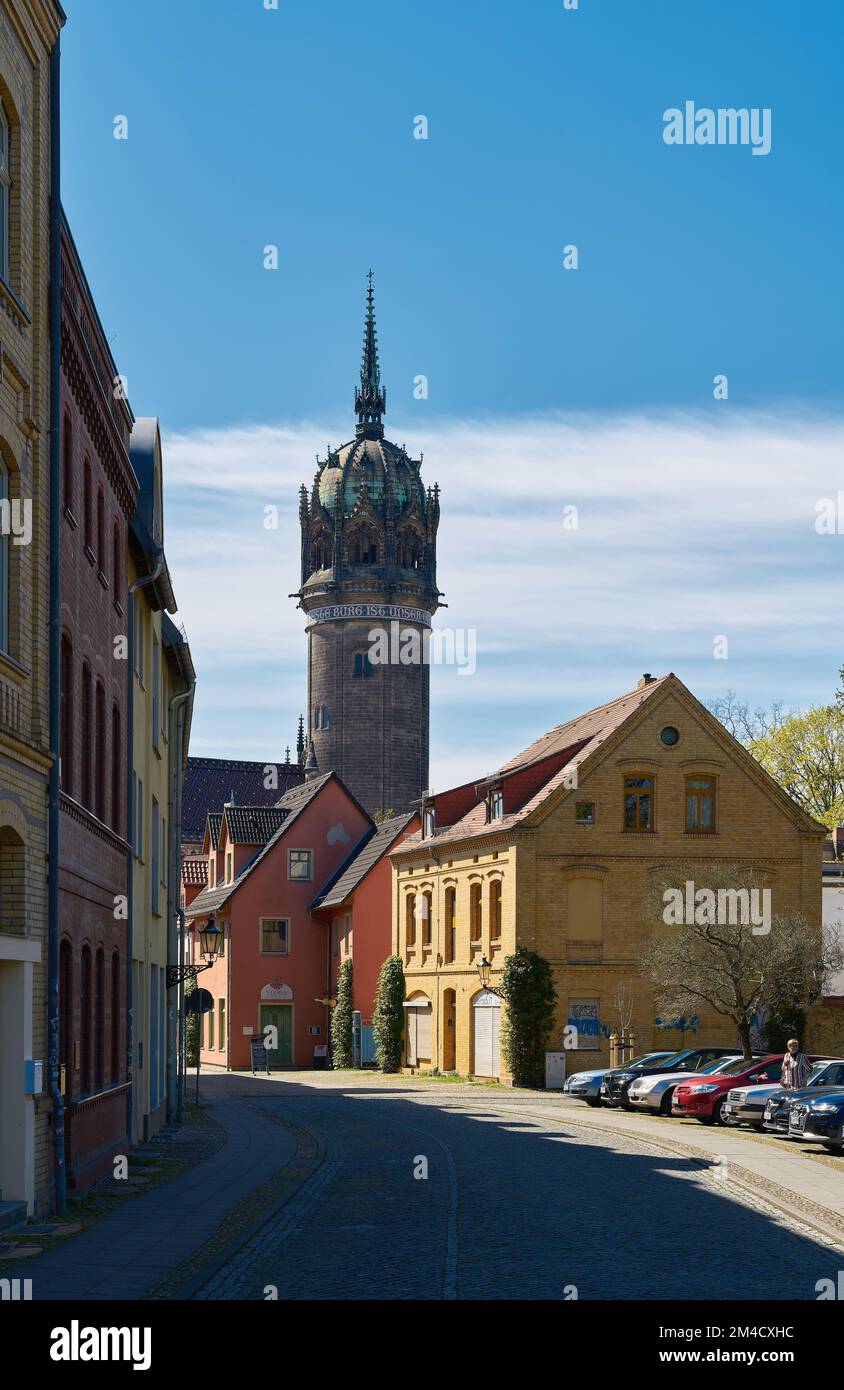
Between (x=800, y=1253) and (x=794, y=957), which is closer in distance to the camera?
(x=800, y=1253)

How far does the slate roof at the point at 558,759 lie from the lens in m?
51.9

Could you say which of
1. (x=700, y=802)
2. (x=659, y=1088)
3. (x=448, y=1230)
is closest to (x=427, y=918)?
(x=700, y=802)

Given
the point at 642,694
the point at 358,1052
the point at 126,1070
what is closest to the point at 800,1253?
the point at 126,1070

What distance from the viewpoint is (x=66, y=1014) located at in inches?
797

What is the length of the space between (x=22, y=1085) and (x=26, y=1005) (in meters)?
0.75

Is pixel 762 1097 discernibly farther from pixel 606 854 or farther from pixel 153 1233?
pixel 153 1233

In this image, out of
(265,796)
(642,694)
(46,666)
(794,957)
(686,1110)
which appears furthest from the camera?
(265,796)

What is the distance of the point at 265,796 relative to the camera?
354 feet

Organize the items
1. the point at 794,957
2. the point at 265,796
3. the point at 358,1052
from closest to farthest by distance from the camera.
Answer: the point at 794,957 → the point at 358,1052 → the point at 265,796

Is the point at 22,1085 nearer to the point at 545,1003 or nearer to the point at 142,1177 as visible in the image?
the point at 142,1177

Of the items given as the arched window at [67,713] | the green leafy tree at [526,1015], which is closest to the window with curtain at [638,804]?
the green leafy tree at [526,1015]

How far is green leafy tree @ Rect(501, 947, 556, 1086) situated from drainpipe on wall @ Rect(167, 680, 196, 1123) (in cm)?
1310

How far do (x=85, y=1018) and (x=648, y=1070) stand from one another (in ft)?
68.0

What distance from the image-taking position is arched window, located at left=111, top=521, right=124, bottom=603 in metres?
25.4
